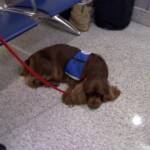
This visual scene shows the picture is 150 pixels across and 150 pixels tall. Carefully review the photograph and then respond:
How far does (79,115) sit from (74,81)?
0.95 ft

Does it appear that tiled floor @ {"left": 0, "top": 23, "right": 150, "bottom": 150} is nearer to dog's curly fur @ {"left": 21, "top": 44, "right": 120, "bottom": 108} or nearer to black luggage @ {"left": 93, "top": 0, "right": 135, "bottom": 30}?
dog's curly fur @ {"left": 21, "top": 44, "right": 120, "bottom": 108}

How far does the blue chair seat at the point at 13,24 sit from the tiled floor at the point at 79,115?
419mm

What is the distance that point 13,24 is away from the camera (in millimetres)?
1829

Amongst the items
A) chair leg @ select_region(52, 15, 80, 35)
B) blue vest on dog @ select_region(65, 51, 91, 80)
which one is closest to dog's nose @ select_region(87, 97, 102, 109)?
blue vest on dog @ select_region(65, 51, 91, 80)

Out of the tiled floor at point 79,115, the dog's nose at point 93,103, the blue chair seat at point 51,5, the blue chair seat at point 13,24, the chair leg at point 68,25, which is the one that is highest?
the blue chair seat at point 13,24

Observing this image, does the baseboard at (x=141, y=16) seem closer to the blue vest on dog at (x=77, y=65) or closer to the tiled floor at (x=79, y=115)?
the tiled floor at (x=79, y=115)

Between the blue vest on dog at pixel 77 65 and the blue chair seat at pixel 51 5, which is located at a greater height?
the blue chair seat at pixel 51 5

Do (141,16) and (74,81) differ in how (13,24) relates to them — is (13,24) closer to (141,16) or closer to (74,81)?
(74,81)

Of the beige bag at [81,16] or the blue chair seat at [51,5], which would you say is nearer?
the blue chair seat at [51,5]

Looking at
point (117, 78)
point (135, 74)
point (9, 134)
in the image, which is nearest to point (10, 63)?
point (9, 134)

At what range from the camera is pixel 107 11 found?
2.55 meters

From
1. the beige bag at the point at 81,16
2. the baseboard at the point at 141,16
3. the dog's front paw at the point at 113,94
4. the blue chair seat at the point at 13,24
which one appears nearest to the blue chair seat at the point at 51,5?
the blue chair seat at the point at 13,24

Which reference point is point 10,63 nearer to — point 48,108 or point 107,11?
point 48,108

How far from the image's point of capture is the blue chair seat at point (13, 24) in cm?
173
